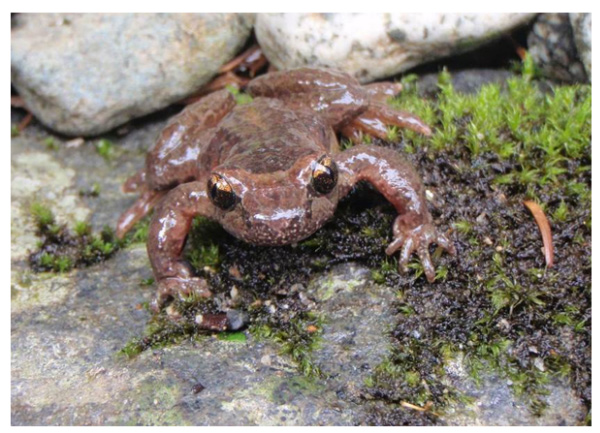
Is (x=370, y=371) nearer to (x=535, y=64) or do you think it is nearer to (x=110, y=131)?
(x=535, y=64)

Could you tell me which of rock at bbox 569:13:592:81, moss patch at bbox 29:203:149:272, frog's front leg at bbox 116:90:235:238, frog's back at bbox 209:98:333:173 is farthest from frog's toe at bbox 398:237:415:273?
rock at bbox 569:13:592:81

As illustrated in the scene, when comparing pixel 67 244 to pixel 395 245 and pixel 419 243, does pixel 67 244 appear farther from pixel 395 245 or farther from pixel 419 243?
pixel 419 243

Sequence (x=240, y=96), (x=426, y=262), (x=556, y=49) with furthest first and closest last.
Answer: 1. (x=240, y=96)
2. (x=556, y=49)
3. (x=426, y=262)

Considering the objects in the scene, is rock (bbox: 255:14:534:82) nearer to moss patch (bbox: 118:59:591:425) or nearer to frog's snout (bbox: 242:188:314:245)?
moss patch (bbox: 118:59:591:425)

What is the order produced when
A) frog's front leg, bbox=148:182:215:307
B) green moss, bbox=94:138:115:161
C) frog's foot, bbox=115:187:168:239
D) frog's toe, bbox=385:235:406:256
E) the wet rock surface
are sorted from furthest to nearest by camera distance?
green moss, bbox=94:138:115:161 < frog's foot, bbox=115:187:168:239 < frog's front leg, bbox=148:182:215:307 < frog's toe, bbox=385:235:406:256 < the wet rock surface

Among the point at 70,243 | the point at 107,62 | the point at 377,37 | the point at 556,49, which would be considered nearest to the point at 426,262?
the point at 377,37

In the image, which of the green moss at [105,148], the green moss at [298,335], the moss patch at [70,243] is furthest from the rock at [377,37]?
the green moss at [298,335]
